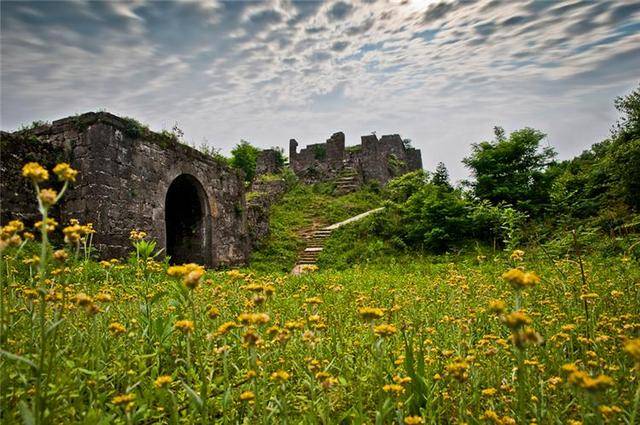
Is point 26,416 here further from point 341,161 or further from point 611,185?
point 341,161

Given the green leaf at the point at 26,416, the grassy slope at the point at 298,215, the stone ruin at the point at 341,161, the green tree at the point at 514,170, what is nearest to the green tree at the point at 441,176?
the green tree at the point at 514,170

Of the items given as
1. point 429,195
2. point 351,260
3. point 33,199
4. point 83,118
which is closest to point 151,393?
point 33,199

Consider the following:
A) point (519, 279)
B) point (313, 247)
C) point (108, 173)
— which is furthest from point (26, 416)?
point (313, 247)

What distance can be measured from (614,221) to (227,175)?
10573 millimetres

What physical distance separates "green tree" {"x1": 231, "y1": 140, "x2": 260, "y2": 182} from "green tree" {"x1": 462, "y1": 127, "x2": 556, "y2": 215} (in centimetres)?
1828

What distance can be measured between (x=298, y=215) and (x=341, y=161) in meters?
8.50

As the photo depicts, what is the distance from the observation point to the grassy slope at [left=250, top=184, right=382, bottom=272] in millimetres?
12578

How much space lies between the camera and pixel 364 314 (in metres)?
1.36

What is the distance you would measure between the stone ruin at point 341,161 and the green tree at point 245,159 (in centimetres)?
296

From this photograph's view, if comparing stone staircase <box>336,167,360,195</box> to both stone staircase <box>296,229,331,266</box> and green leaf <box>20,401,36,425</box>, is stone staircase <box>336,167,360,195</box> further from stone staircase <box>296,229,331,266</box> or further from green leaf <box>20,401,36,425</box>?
green leaf <box>20,401,36,425</box>

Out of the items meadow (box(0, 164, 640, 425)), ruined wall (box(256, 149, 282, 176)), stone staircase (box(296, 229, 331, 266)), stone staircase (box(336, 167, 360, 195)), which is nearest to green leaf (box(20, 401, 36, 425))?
meadow (box(0, 164, 640, 425))

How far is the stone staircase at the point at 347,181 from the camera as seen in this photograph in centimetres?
2223

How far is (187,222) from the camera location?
35.2 ft

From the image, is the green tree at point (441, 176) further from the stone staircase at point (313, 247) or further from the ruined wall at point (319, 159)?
the ruined wall at point (319, 159)
